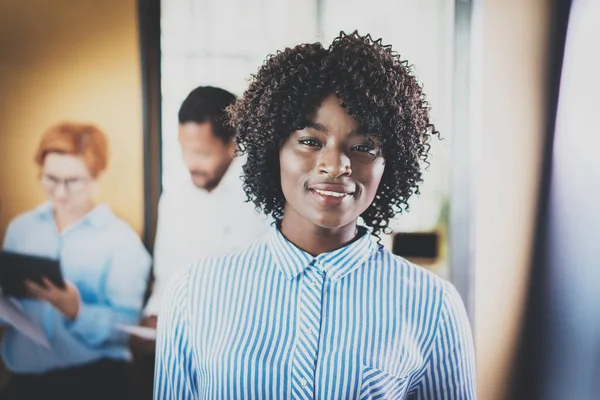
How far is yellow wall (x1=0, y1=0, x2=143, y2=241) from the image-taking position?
4.64 feet

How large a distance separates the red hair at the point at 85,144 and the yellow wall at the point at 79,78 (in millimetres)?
19

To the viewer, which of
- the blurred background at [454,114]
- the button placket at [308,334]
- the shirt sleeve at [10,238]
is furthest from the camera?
the shirt sleeve at [10,238]

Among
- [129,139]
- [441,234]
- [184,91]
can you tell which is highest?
[184,91]

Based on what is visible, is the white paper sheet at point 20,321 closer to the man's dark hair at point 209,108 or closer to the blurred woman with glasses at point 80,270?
the blurred woman with glasses at point 80,270

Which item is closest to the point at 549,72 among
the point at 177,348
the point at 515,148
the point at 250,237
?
the point at 515,148

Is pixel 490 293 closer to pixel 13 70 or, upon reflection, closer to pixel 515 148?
pixel 515 148

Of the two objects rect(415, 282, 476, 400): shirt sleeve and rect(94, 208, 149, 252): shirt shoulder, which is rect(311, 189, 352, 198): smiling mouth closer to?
rect(415, 282, 476, 400): shirt sleeve

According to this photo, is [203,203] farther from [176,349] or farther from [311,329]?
[311,329]

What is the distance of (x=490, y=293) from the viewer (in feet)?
4.55

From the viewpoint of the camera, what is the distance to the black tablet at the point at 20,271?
4.75 ft

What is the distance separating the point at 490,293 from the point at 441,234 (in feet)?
0.63

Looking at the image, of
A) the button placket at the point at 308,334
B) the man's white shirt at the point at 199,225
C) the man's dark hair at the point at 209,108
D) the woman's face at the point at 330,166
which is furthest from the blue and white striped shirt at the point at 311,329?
the man's dark hair at the point at 209,108

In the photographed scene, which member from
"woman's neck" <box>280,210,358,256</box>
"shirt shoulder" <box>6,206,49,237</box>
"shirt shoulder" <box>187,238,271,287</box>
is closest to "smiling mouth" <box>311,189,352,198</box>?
"woman's neck" <box>280,210,358,256</box>

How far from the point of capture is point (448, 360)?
115cm
